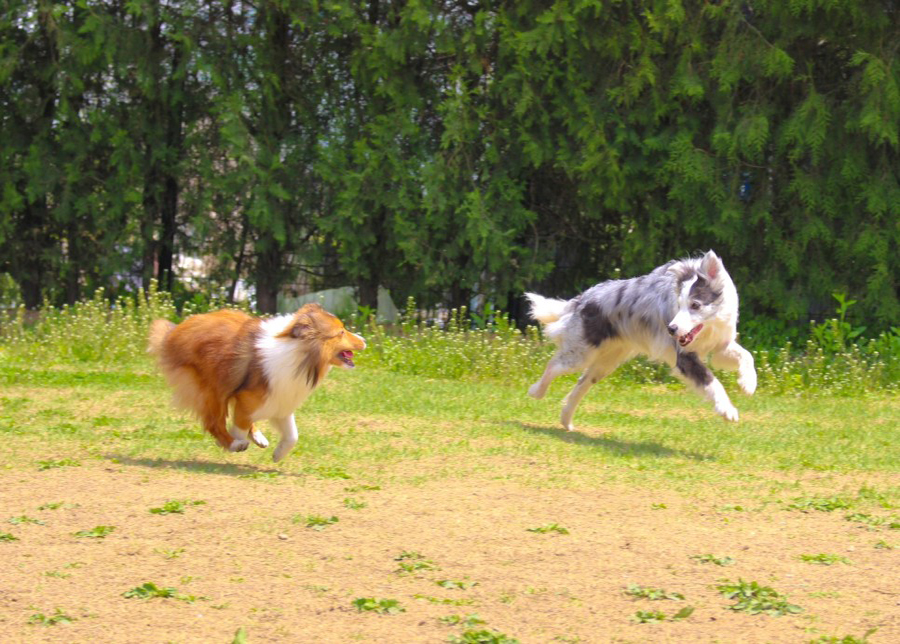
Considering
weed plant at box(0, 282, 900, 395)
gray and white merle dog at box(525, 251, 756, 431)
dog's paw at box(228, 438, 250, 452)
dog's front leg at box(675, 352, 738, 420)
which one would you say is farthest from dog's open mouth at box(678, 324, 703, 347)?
weed plant at box(0, 282, 900, 395)

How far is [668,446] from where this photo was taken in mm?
8766

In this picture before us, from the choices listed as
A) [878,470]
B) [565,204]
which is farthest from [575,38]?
[878,470]

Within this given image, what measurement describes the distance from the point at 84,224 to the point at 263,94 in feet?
10.4

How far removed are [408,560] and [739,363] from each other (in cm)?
407

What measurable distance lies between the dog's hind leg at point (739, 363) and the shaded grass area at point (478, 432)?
0.47 meters

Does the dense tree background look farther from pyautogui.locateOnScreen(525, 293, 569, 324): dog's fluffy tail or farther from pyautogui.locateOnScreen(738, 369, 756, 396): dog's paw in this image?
pyautogui.locateOnScreen(738, 369, 756, 396): dog's paw

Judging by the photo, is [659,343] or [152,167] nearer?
[659,343]

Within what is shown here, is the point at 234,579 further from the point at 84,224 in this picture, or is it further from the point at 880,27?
the point at 84,224

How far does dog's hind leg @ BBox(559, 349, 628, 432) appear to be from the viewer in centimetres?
935

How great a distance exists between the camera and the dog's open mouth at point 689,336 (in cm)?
842

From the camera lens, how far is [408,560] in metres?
5.65

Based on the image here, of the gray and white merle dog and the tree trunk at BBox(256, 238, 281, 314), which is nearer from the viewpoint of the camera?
the gray and white merle dog

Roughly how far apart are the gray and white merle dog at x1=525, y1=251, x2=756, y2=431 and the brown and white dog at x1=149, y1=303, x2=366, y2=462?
7.94ft

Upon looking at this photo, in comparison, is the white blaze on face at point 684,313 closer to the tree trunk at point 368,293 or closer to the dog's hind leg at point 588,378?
the dog's hind leg at point 588,378
